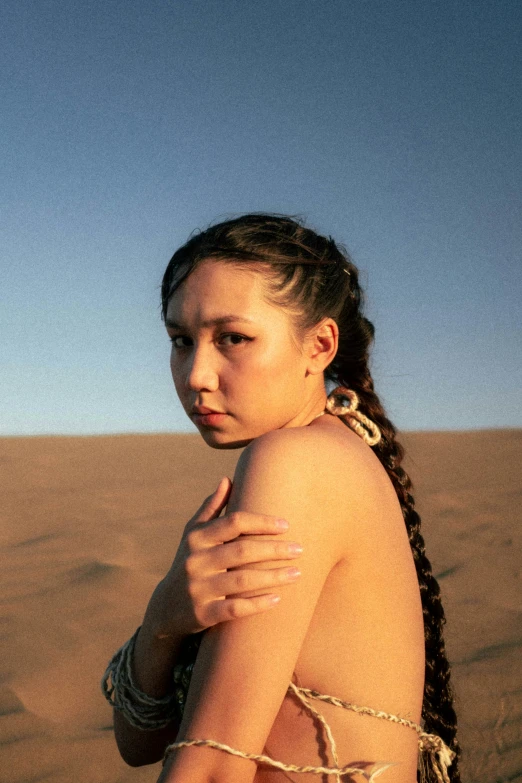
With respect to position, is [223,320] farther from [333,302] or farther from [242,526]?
[242,526]

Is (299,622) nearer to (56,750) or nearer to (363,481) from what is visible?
(363,481)

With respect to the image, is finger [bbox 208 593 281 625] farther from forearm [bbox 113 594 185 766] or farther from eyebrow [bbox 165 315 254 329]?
eyebrow [bbox 165 315 254 329]

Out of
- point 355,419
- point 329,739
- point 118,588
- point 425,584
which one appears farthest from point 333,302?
point 118,588

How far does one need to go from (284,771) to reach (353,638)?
1.04 feet

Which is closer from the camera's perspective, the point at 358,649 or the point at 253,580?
the point at 253,580

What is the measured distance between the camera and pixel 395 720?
5.45ft

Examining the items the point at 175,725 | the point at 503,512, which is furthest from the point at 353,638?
the point at 503,512

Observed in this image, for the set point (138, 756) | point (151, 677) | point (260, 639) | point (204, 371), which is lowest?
point (138, 756)

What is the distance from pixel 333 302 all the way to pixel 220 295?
481 mm

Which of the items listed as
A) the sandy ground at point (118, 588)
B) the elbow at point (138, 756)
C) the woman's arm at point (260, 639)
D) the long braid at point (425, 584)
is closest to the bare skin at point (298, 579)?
the woman's arm at point (260, 639)

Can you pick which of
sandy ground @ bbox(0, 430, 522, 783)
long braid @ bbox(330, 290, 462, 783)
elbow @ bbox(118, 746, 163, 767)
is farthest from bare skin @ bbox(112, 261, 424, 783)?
sandy ground @ bbox(0, 430, 522, 783)

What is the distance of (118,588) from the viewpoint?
7.17 metres

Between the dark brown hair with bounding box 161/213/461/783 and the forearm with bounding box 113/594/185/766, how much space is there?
848 mm

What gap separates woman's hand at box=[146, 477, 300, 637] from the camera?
1407 millimetres
